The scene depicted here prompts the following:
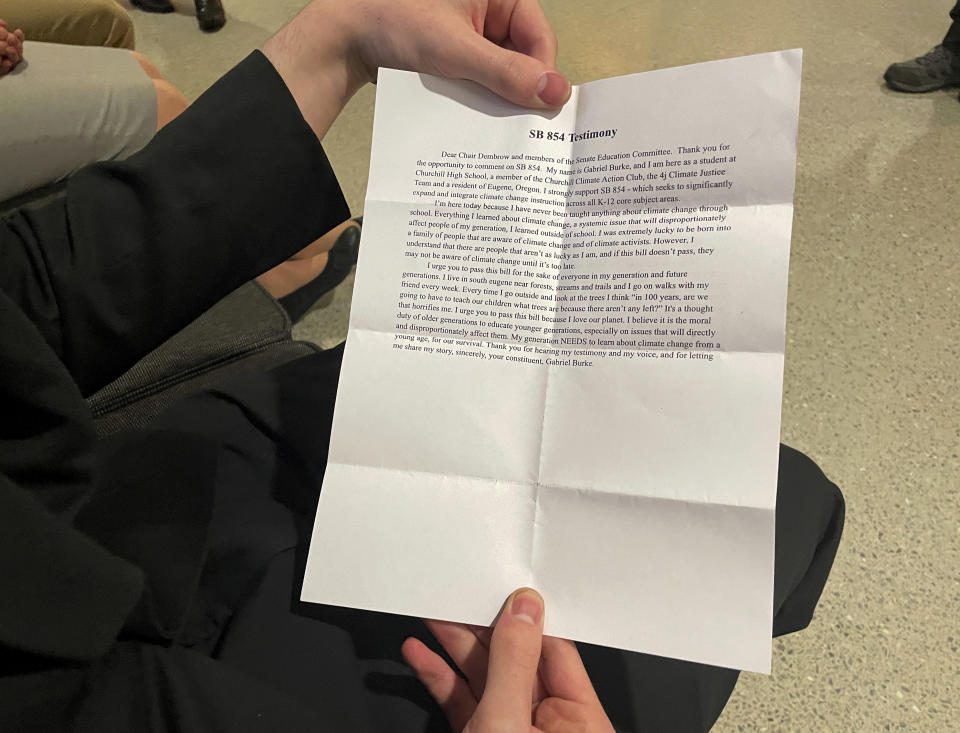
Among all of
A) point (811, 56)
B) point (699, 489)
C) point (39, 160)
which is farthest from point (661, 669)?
point (811, 56)

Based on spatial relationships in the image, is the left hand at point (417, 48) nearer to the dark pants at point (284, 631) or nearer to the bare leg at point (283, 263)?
the dark pants at point (284, 631)

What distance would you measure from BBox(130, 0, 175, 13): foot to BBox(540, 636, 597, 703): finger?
81.9 inches

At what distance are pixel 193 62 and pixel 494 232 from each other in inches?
62.1

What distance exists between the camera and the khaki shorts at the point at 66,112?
793 millimetres

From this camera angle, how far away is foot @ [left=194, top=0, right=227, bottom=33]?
1665 mm

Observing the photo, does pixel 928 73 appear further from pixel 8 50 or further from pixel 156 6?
pixel 156 6

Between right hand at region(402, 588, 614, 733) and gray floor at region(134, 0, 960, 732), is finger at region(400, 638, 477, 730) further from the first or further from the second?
gray floor at region(134, 0, 960, 732)

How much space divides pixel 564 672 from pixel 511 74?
428mm

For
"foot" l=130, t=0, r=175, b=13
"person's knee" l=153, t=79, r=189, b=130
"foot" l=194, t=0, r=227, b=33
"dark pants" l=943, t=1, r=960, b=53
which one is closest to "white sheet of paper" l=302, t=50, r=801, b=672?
"person's knee" l=153, t=79, r=189, b=130

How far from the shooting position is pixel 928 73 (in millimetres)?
1289

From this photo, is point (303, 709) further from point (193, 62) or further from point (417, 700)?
point (193, 62)

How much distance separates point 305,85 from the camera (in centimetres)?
56

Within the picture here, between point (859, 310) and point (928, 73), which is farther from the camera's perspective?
point (928, 73)

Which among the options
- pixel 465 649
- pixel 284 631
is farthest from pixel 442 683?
pixel 284 631
